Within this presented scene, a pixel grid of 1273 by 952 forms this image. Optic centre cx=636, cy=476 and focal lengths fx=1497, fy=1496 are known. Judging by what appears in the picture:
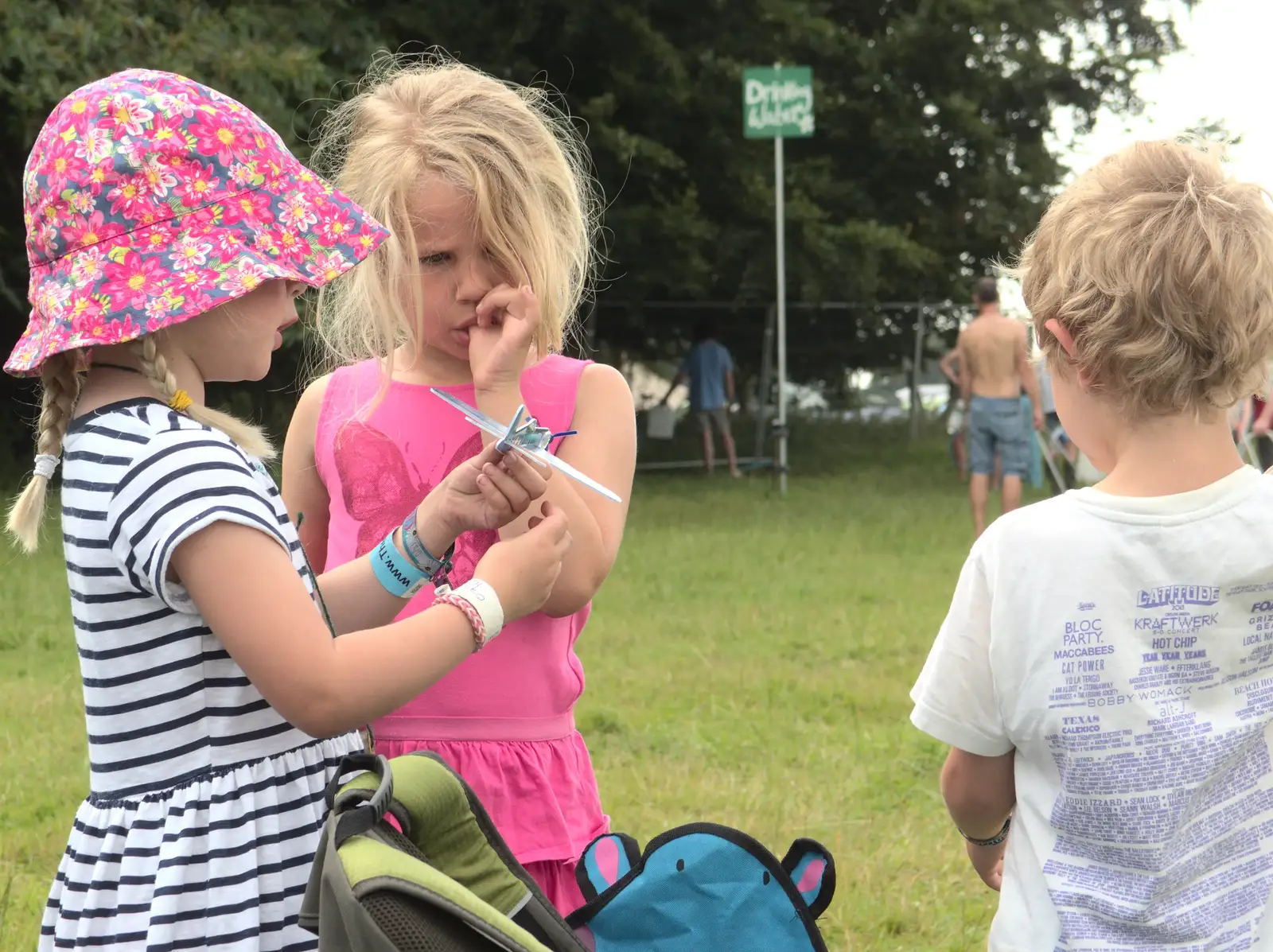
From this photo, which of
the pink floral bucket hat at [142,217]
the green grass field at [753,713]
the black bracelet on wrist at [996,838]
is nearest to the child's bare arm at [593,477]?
the pink floral bucket hat at [142,217]

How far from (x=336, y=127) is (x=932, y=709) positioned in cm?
153

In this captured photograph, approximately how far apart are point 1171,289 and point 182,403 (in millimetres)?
1062

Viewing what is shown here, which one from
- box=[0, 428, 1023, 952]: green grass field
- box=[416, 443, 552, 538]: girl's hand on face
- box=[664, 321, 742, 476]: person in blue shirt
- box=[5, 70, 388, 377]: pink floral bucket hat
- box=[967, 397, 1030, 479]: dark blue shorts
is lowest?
box=[664, 321, 742, 476]: person in blue shirt

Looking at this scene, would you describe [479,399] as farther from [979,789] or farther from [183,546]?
[979,789]

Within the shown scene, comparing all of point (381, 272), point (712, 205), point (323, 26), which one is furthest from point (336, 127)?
point (712, 205)

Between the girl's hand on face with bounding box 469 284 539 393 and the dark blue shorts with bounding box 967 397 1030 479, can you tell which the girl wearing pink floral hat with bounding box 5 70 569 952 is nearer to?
the girl's hand on face with bounding box 469 284 539 393

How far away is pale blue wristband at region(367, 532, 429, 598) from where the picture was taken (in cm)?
190

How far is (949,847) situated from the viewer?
4.22 meters

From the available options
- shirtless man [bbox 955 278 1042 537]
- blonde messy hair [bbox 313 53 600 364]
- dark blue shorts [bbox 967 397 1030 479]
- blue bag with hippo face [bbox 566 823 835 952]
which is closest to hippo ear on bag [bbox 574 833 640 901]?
blue bag with hippo face [bbox 566 823 835 952]

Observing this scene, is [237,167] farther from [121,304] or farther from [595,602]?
[595,602]

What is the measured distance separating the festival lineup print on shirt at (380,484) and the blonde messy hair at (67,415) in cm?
47

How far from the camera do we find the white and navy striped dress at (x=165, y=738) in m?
1.53

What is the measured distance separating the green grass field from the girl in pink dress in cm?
172

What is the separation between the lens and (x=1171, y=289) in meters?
1.59
